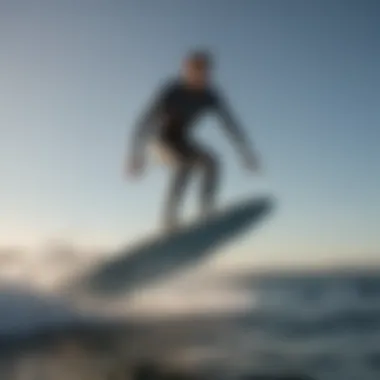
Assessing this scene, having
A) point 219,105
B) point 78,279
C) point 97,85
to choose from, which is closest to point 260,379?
point 78,279

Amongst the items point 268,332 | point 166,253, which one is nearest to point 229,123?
point 166,253

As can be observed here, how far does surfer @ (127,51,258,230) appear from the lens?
1438 millimetres

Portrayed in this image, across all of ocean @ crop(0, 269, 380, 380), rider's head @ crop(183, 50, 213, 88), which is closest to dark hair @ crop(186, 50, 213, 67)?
rider's head @ crop(183, 50, 213, 88)

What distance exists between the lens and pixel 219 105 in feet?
4.79

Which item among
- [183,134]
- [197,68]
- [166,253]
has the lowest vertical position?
[166,253]

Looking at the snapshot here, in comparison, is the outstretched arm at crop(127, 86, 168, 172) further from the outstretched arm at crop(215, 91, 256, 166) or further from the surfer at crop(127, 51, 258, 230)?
the outstretched arm at crop(215, 91, 256, 166)

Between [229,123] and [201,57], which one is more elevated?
[201,57]

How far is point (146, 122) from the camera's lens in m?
1.45

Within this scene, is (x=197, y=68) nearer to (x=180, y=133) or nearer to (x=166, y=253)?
(x=180, y=133)

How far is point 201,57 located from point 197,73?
1.5 inches

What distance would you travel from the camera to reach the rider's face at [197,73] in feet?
4.75

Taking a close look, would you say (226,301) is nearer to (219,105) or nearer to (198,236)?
(198,236)

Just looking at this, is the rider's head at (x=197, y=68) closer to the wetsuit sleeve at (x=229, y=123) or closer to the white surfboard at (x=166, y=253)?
the wetsuit sleeve at (x=229, y=123)

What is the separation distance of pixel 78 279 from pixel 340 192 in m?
0.52
